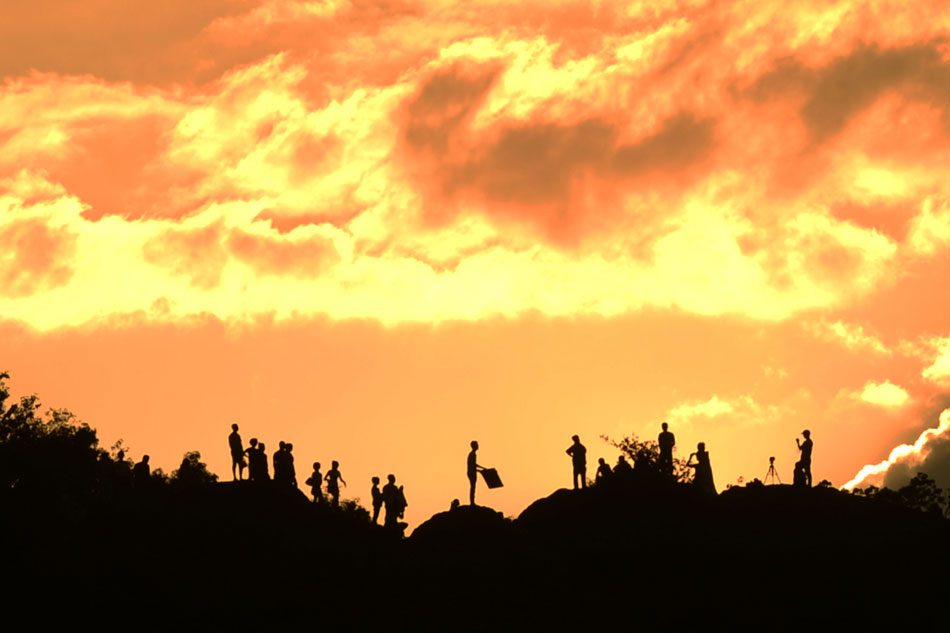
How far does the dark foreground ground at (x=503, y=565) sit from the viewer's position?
4931 cm

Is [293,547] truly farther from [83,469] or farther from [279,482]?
[83,469]

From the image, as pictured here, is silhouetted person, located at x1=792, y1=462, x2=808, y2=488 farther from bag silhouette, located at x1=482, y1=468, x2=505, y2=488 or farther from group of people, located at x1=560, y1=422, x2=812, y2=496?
bag silhouette, located at x1=482, y1=468, x2=505, y2=488

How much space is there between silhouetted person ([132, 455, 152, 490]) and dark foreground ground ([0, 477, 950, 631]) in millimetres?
806

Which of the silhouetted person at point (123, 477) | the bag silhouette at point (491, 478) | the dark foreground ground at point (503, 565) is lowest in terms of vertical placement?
the dark foreground ground at point (503, 565)

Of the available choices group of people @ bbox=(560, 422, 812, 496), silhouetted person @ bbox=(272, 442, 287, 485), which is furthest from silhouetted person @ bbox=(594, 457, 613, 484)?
silhouetted person @ bbox=(272, 442, 287, 485)

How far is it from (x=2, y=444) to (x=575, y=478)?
52733mm

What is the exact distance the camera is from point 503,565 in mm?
51531

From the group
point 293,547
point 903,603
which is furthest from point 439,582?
point 903,603

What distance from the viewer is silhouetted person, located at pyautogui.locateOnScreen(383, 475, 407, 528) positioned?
51688 mm

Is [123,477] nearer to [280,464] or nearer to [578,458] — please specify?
[280,464]

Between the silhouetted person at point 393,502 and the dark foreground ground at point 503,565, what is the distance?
615 mm

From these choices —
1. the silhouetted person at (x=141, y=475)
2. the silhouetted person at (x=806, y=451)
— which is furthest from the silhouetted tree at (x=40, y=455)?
the silhouetted person at (x=806, y=451)

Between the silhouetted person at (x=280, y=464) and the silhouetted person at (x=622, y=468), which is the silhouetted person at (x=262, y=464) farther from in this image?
the silhouetted person at (x=622, y=468)

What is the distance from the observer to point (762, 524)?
52.0m
